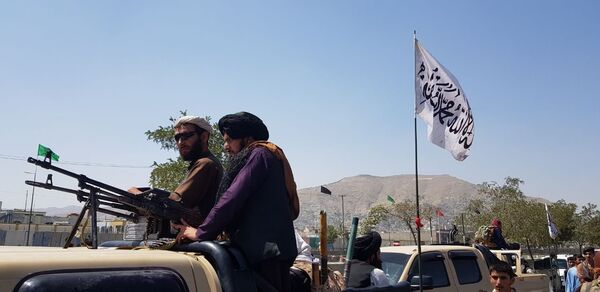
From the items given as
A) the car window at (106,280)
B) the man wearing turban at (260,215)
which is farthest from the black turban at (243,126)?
the car window at (106,280)

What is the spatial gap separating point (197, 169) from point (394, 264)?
5.09 meters

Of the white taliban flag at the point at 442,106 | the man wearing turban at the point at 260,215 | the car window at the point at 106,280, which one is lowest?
the car window at the point at 106,280

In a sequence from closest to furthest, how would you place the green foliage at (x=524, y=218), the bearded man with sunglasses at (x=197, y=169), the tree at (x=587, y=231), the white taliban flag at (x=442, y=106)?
the bearded man with sunglasses at (x=197, y=169) → the white taliban flag at (x=442, y=106) → the green foliage at (x=524, y=218) → the tree at (x=587, y=231)

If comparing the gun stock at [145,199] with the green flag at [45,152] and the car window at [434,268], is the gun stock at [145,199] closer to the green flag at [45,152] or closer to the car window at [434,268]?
the green flag at [45,152]

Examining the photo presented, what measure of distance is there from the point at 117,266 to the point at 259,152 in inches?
36.7

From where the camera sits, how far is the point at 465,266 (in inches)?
320

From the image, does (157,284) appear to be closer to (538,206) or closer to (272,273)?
(272,273)

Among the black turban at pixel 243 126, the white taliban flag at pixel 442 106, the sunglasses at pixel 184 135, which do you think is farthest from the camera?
the white taliban flag at pixel 442 106

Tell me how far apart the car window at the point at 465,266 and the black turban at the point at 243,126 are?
5704mm

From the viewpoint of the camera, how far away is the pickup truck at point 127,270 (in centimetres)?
178

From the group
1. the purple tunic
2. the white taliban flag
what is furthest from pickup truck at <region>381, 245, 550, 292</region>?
the purple tunic

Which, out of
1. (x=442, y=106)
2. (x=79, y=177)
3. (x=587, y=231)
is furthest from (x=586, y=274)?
(x=587, y=231)

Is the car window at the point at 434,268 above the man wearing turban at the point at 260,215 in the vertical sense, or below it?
below

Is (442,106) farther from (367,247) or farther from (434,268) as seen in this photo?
(367,247)
